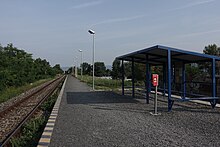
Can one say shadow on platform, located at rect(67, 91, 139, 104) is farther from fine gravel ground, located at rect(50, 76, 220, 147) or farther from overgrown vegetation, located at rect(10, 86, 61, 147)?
overgrown vegetation, located at rect(10, 86, 61, 147)

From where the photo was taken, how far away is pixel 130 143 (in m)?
6.15

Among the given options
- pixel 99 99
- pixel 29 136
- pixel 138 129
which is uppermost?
pixel 99 99

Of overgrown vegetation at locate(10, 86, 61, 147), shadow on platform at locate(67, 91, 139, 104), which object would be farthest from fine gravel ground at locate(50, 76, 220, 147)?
shadow on platform at locate(67, 91, 139, 104)

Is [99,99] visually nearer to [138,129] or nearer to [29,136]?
[29,136]

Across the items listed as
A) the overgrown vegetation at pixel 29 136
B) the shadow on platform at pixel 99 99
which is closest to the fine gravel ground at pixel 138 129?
the overgrown vegetation at pixel 29 136

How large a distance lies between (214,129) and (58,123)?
16.0ft

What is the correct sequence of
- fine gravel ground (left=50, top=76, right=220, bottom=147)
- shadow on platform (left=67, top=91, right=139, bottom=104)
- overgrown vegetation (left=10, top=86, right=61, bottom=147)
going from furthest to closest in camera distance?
shadow on platform (left=67, top=91, right=139, bottom=104) → overgrown vegetation (left=10, top=86, right=61, bottom=147) → fine gravel ground (left=50, top=76, right=220, bottom=147)

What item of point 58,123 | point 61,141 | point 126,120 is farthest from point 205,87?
point 61,141

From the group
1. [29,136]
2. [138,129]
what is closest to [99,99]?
[29,136]

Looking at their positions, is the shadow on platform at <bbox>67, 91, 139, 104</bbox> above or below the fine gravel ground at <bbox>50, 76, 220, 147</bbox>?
above

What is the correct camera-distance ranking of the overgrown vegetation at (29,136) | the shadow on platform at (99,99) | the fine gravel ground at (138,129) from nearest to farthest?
the fine gravel ground at (138,129)
the overgrown vegetation at (29,136)
the shadow on platform at (99,99)

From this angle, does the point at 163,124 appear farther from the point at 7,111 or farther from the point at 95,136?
the point at 7,111

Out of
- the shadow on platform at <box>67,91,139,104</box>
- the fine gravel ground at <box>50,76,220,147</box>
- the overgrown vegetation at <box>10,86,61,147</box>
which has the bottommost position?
the overgrown vegetation at <box>10,86,61,147</box>

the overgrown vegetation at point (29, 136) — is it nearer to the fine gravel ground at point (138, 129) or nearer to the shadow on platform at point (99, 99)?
the fine gravel ground at point (138, 129)
